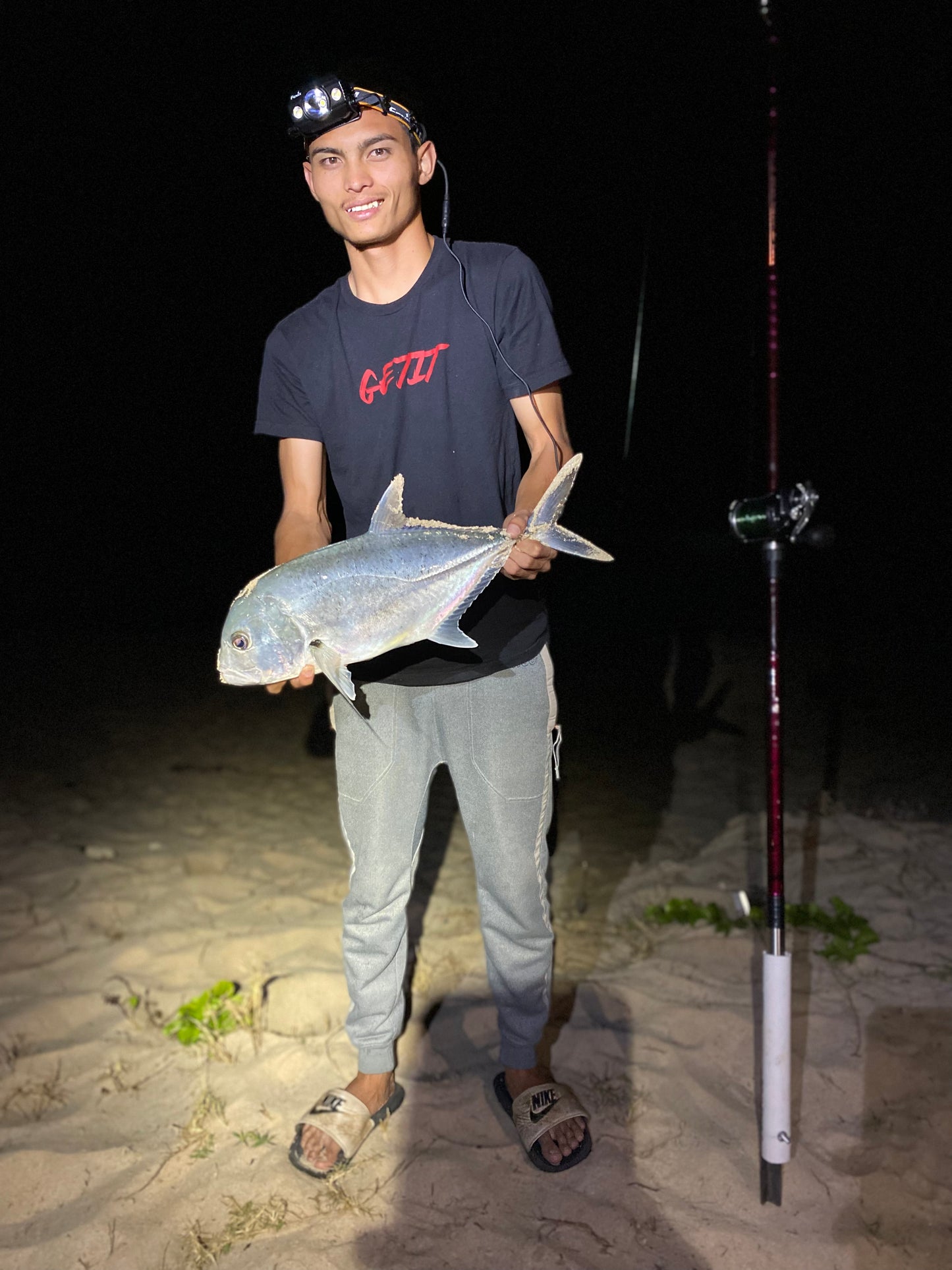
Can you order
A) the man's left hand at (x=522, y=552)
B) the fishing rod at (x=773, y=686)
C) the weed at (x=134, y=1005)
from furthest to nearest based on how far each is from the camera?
the weed at (x=134, y=1005)
the fishing rod at (x=773, y=686)
the man's left hand at (x=522, y=552)

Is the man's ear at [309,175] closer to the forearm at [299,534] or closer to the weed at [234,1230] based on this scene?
the forearm at [299,534]

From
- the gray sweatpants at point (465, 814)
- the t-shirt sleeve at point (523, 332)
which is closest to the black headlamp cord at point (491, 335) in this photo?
the t-shirt sleeve at point (523, 332)

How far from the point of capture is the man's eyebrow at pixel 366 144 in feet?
7.57

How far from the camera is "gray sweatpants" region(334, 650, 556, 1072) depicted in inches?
98.0

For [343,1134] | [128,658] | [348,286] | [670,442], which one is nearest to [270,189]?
[670,442]

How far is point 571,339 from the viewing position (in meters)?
18.2

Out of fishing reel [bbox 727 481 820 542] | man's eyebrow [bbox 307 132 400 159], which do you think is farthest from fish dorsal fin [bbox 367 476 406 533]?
fishing reel [bbox 727 481 820 542]

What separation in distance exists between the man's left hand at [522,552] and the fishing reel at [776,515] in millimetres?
885

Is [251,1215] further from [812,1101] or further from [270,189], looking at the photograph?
[270,189]

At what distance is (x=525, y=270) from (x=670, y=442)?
19.6 meters

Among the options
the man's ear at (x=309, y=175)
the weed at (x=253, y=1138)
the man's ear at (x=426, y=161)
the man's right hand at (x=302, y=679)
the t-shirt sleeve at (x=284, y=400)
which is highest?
the man's ear at (x=426, y=161)

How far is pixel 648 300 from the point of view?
18.8 metres

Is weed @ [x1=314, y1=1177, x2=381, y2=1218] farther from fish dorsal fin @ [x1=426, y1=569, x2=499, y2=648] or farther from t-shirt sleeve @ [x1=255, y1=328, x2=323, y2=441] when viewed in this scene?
t-shirt sleeve @ [x1=255, y1=328, x2=323, y2=441]

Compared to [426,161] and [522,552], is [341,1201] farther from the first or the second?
[426,161]
